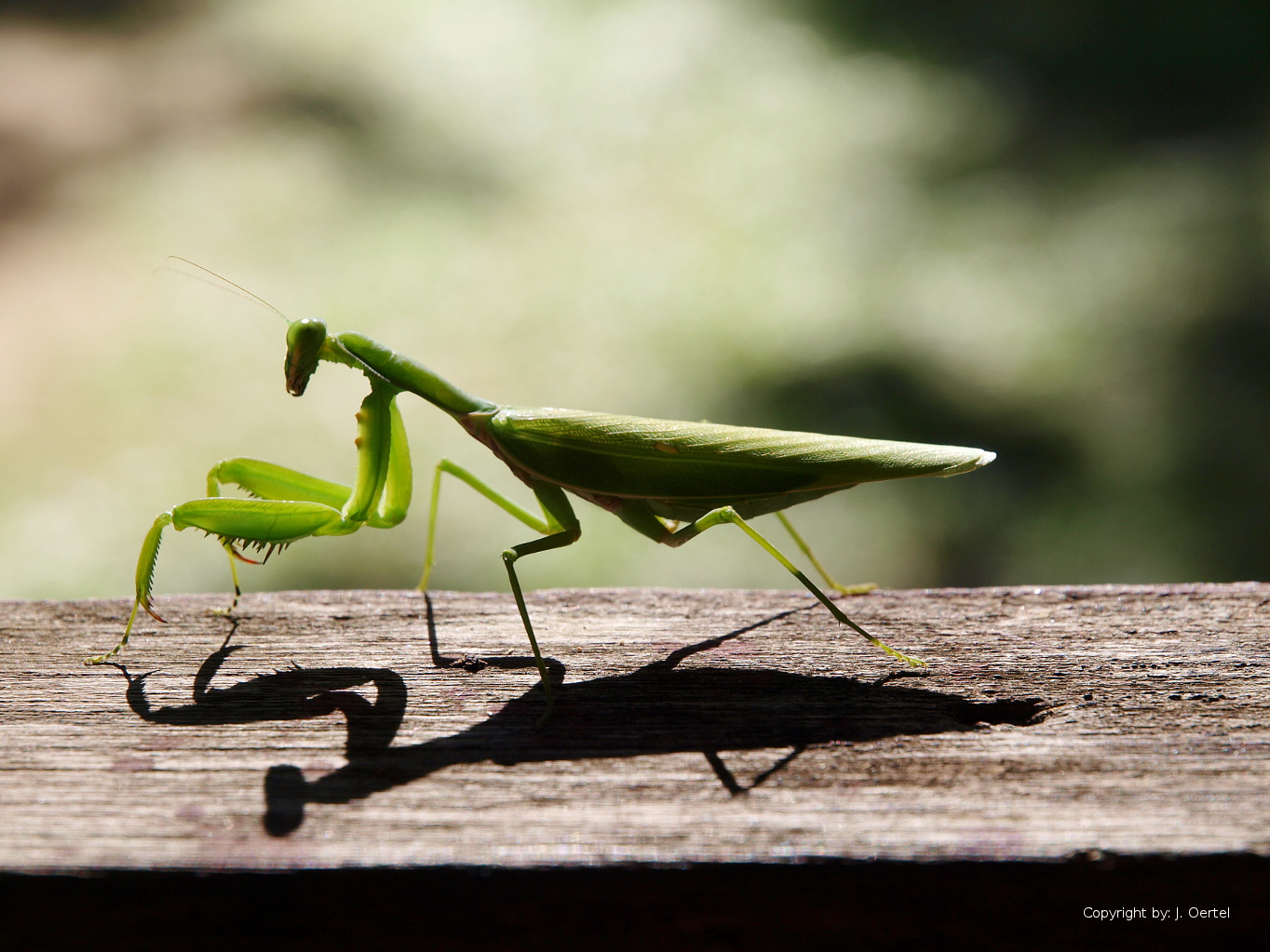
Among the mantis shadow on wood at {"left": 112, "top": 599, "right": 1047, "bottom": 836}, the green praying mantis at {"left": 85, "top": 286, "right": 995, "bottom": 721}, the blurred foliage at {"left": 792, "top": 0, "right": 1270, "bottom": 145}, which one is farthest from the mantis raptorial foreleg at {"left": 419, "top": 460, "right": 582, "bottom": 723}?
the blurred foliage at {"left": 792, "top": 0, "right": 1270, "bottom": 145}

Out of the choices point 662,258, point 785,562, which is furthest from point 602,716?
point 662,258

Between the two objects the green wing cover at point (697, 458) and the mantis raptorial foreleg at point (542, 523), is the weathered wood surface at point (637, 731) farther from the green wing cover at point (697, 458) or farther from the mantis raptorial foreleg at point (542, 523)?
the green wing cover at point (697, 458)

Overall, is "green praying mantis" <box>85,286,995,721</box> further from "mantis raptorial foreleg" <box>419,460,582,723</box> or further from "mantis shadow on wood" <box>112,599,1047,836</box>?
"mantis shadow on wood" <box>112,599,1047,836</box>

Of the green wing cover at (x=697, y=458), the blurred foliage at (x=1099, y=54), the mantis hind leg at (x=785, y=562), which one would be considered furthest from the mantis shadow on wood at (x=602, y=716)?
the blurred foliage at (x=1099, y=54)

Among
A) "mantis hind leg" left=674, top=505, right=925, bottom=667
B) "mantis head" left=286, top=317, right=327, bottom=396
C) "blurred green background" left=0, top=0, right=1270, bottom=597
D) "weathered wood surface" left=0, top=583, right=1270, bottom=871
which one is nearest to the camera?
"weathered wood surface" left=0, top=583, right=1270, bottom=871

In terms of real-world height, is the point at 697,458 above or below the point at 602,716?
above

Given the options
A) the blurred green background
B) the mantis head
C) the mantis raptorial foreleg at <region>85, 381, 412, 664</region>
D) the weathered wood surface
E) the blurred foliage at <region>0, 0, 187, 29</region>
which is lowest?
the weathered wood surface

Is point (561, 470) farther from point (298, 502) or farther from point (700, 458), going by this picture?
point (298, 502)
